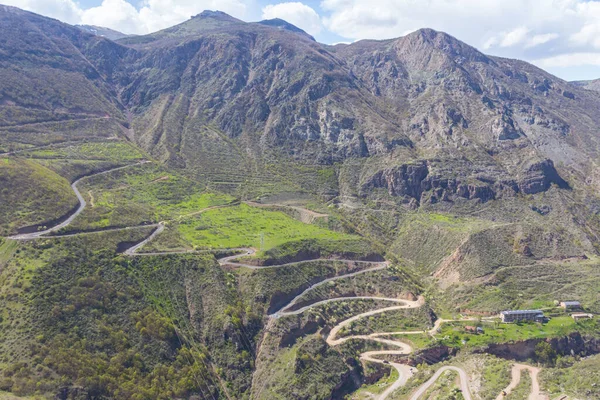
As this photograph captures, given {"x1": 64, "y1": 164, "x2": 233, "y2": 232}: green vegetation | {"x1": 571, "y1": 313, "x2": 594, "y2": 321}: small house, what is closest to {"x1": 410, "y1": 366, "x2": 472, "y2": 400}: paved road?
{"x1": 571, "y1": 313, "x2": 594, "y2": 321}: small house

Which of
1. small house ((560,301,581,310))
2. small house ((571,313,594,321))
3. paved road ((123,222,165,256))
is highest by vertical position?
paved road ((123,222,165,256))

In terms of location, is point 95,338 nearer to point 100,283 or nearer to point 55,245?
point 100,283

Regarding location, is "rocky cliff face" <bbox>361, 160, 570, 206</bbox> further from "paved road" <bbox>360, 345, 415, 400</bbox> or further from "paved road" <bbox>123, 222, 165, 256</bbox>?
"paved road" <bbox>123, 222, 165, 256</bbox>

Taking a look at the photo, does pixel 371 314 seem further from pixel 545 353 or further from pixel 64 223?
pixel 64 223

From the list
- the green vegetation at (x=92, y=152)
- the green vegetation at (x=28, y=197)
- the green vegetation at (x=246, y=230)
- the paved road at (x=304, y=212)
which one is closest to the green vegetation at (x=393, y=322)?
the green vegetation at (x=246, y=230)

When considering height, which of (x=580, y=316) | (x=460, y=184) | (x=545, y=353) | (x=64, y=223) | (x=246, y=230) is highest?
(x=460, y=184)

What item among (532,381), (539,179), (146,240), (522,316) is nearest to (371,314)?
(522,316)

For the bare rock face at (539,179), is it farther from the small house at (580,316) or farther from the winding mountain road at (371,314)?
the winding mountain road at (371,314)

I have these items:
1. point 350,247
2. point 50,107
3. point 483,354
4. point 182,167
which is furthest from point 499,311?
point 50,107
